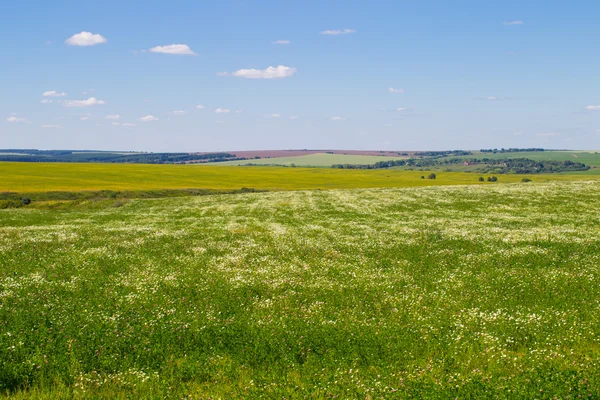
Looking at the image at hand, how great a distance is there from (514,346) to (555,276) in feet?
24.8

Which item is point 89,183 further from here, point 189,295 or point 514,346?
point 514,346

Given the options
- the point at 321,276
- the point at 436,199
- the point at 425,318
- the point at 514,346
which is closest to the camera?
the point at 514,346

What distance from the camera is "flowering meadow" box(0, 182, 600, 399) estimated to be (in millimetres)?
10398

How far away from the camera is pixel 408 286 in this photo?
687 inches

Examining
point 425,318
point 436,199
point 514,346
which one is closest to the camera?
point 514,346

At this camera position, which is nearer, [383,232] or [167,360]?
[167,360]

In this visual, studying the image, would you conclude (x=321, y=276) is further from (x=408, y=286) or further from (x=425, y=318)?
→ (x=425, y=318)

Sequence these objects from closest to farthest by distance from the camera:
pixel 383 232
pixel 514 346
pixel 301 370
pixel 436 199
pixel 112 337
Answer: pixel 301 370, pixel 514 346, pixel 112 337, pixel 383 232, pixel 436 199

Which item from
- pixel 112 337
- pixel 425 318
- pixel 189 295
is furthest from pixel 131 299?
pixel 425 318

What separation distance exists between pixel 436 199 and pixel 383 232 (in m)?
22.8

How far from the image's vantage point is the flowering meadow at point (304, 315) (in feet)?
34.1

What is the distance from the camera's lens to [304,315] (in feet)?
47.8

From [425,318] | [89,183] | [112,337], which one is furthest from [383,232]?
[89,183]

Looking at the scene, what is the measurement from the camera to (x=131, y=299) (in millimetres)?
16031
